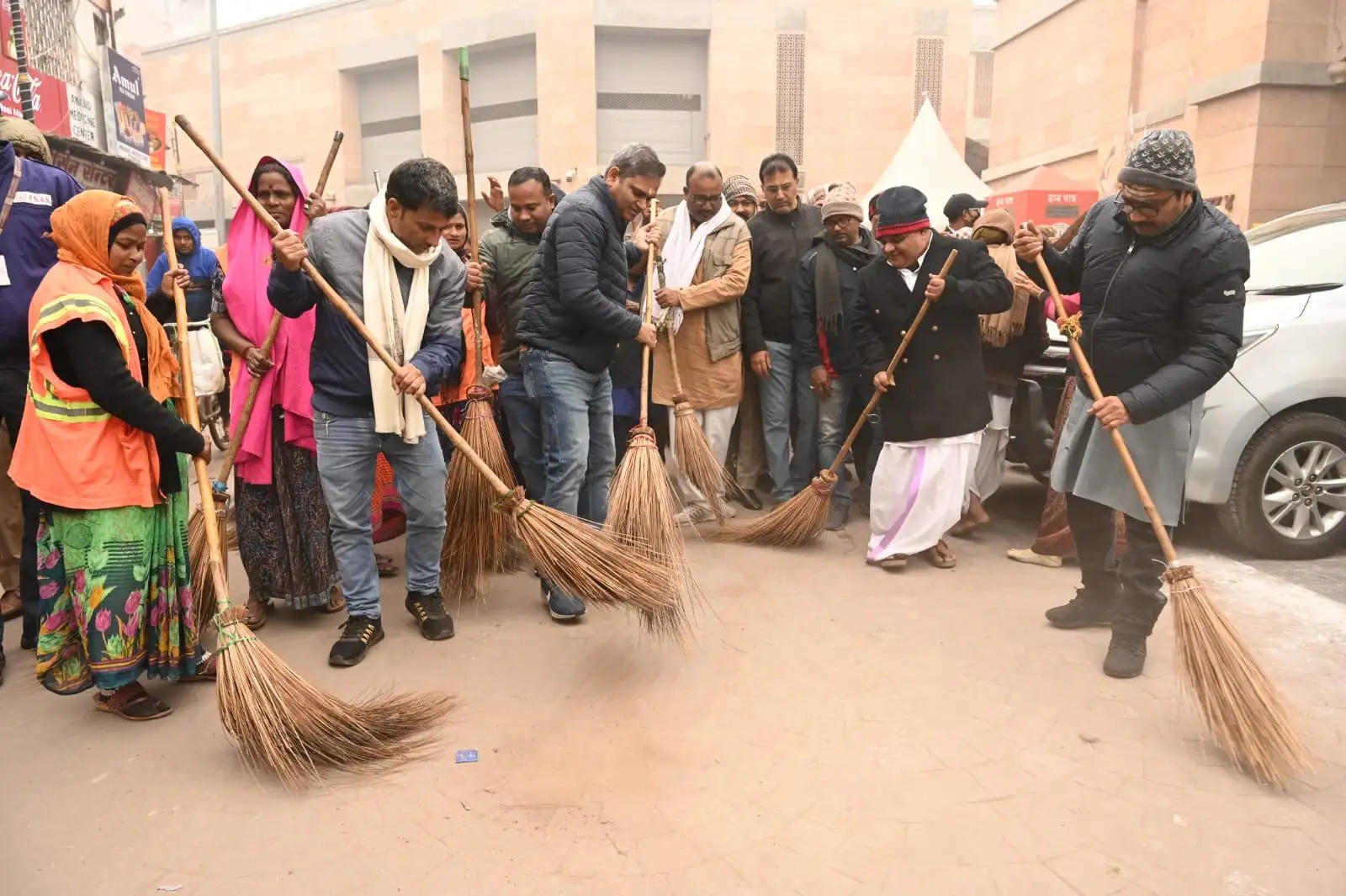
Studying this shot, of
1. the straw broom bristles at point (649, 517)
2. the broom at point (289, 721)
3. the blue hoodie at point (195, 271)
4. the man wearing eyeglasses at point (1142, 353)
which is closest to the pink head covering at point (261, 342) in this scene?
the broom at point (289, 721)

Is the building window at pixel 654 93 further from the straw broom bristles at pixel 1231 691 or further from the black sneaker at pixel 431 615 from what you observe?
the straw broom bristles at pixel 1231 691

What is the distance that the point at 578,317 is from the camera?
11.9 ft

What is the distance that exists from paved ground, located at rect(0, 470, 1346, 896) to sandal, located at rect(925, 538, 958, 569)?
2.33 ft

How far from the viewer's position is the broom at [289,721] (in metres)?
2.49

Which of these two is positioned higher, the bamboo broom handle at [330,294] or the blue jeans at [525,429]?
the bamboo broom handle at [330,294]

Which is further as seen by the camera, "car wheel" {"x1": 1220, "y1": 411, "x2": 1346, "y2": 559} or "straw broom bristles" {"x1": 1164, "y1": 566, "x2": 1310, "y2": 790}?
"car wheel" {"x1": 1220, "y1": 411, "x2": 1346, "y2": 559}

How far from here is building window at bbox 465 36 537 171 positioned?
25.5 m

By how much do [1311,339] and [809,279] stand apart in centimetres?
247

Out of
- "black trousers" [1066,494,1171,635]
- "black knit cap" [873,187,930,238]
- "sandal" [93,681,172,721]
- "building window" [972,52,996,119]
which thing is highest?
"building window" [972,52,996,119]

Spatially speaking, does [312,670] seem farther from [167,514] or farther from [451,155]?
[451,155]

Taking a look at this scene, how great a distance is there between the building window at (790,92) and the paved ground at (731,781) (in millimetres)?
22137

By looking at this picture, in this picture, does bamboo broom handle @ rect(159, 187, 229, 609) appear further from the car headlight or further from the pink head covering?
the car headlight

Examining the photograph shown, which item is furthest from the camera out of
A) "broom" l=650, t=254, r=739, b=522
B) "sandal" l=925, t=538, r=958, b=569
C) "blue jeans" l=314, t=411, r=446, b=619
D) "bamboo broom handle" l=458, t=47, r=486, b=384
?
"broom" l=650, t=254, r=739, b=522

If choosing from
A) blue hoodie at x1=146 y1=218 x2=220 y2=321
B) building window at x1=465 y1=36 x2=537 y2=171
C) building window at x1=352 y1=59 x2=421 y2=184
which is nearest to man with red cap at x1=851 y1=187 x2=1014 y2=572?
blue hoodie at x1=146 y1=218 x2=220 y2=321
